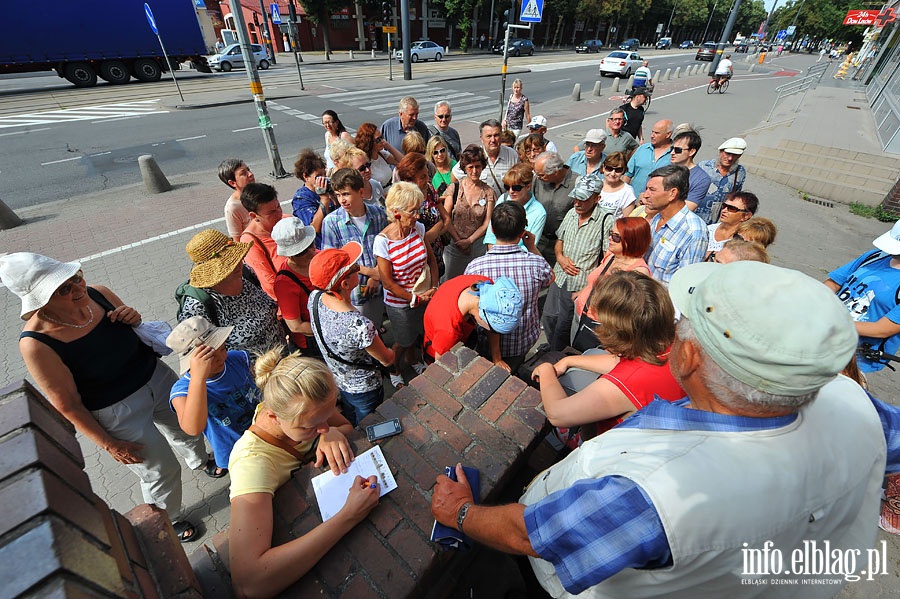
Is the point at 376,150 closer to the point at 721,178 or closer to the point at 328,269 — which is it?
the point at 328,269

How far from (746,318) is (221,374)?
7.99 feet

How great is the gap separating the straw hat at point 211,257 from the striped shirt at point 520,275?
172 centimetres

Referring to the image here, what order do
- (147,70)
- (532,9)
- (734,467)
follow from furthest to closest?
(147,70)
(532,9)
(734,467)

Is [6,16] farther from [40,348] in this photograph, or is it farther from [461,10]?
[461,10]

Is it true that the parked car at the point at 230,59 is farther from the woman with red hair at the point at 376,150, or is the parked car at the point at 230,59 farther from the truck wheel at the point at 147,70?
the woman with red hair at the point at 376,150

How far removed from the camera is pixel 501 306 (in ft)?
7.28

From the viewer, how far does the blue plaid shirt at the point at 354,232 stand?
11.5 ft

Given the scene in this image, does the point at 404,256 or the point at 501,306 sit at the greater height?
the point at 501,306

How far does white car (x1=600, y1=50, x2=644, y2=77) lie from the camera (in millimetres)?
25145

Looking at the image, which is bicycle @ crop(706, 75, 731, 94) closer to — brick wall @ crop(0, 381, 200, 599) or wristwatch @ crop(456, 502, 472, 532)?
wristwatch @ crop(456, 502, 472, 532)

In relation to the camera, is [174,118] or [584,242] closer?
[584,242]

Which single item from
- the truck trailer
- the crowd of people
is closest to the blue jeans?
the crowd of people

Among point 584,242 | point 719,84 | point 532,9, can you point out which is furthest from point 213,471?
point 719,84

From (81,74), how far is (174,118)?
1069 centimetres
